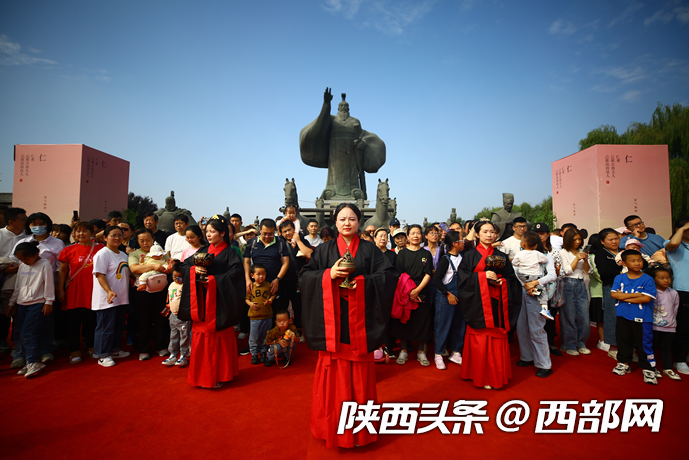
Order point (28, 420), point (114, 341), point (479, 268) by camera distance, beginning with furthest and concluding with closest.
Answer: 1. point (114, 341)
2. point (479, 268)
3. point (28, 420)

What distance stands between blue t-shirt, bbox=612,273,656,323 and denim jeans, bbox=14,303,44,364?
6.79m

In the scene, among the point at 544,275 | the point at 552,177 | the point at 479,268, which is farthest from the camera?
the point at 552,177

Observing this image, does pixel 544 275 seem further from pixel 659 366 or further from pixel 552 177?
pixel 552 177

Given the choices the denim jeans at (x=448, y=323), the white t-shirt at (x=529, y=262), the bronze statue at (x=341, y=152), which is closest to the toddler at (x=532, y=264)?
the white t-shirt at (x=529, y=262)

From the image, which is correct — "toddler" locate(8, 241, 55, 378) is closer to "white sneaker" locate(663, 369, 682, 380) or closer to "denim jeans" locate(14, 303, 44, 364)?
"denim jeans" locate(14, 303, 44, 364)

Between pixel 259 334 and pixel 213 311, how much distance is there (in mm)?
1016

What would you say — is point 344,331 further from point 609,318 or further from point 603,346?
point 603,346

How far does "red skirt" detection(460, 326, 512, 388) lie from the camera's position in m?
3.32

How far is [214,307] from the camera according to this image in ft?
10.8

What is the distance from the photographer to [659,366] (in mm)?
3922

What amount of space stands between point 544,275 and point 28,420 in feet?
17.0

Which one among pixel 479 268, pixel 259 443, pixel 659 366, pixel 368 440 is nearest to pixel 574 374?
pixel 659 366

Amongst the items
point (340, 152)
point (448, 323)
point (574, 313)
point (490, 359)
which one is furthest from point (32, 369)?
point (340, 152)

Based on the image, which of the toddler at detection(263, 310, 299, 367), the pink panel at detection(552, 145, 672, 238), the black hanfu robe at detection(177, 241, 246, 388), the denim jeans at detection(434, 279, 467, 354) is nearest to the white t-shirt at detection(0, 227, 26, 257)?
the black hanfu robe at detection(177, 241, 246, 388)
